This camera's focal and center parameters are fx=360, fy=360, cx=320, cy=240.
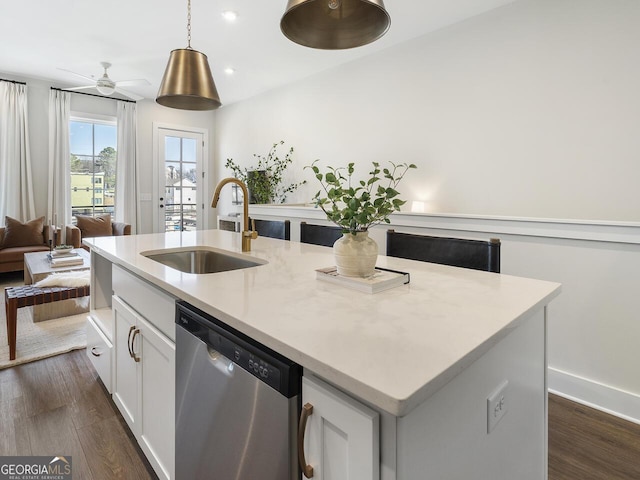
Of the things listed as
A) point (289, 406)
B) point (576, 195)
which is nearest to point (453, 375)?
point (289, 406)

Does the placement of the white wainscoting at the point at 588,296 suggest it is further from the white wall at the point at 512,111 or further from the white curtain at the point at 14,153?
the white curtain at the point at 14,153

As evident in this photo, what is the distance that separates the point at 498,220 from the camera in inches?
93.1

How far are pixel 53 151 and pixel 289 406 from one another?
5.90 metres

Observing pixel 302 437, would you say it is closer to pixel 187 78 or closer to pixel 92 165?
pixel 187 78

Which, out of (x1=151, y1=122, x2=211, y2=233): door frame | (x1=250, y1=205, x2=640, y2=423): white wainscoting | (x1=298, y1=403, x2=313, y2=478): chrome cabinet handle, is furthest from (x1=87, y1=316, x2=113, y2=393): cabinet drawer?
(x1=151, y1=122, x2=211, y2=233): door frame

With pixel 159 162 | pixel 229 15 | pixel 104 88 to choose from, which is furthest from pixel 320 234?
pixel 159 162

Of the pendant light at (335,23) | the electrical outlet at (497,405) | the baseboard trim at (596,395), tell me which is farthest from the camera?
the baseboard trim at (596,395)

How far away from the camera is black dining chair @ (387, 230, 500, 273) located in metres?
1.42

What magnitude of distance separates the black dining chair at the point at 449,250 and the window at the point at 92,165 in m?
5.46

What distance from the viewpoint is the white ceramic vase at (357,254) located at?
1.17 meters

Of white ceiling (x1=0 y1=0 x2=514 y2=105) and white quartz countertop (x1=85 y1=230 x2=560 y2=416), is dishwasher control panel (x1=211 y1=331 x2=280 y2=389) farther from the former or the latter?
white ceiling (x1=0 y1=0 x2=514 y2=105)

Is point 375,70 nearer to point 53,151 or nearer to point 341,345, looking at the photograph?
point 341,345

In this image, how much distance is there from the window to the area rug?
2.48 m

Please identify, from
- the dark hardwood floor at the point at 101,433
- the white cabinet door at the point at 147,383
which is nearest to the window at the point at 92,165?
the dark hardwood floor at the point at 101,433
